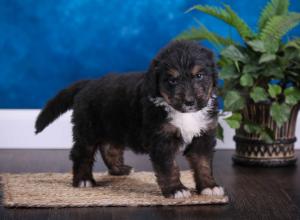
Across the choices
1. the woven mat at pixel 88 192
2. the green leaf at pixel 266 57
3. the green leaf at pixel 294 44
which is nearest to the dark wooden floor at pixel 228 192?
the woven mat at pixel 88 192

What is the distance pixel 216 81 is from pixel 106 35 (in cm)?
231

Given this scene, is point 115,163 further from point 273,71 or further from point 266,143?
point 273,71

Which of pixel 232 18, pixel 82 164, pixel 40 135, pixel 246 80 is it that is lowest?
pixel 82 164

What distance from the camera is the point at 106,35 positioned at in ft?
18.9

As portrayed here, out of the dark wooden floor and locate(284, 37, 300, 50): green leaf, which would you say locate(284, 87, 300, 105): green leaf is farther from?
the dark wooden floor

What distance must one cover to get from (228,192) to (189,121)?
2.11ft

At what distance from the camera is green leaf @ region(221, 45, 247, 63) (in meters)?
4.74

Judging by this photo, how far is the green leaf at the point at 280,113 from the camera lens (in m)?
4.70

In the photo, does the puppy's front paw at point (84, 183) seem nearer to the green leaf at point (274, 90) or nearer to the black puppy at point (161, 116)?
the black puppy at point (161, 116)

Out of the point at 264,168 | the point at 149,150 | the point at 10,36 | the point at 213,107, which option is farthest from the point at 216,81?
the point at 10,36

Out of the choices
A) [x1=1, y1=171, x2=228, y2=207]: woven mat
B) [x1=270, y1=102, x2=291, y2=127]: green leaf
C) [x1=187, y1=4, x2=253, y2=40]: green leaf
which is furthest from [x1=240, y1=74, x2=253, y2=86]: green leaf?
[x1=1, y1=171, x2=228, y2=207]: woven mat

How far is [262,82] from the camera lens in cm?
493

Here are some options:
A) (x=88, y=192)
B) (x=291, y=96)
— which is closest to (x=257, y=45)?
(x=291, y=96)

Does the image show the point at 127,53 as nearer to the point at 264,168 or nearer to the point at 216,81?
the point at 264,168
